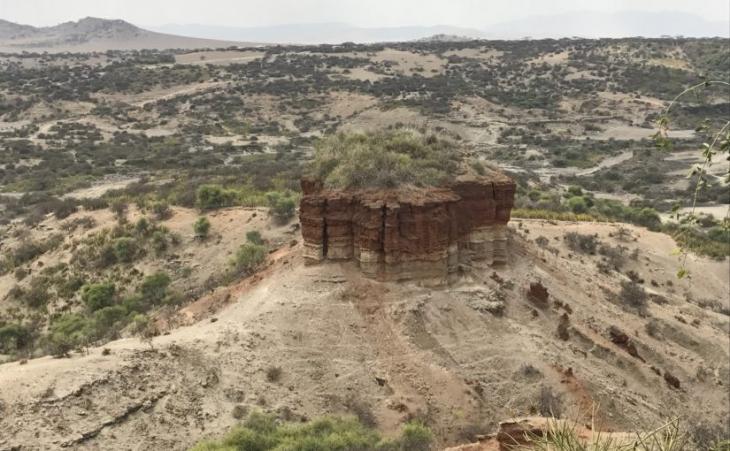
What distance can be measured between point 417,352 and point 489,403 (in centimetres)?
202

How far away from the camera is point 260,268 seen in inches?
779

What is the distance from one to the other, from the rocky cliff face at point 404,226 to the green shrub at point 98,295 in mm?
10491

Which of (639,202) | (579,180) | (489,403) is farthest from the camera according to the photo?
(579,180)

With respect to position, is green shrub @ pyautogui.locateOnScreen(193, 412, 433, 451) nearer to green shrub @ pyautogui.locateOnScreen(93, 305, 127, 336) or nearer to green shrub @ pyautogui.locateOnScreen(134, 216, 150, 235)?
green shrub @ pyautogui.locateOnScreen(93, 305, 127, 336)

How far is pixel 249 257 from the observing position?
2325 centimetres

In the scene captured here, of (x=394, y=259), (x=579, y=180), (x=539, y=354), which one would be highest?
(x=394, y=259)

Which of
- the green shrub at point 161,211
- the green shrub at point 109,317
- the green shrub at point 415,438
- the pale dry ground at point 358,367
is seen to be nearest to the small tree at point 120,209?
the green shrub at point 161,211

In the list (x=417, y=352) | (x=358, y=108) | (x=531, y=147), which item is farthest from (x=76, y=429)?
(x=358, y=108)

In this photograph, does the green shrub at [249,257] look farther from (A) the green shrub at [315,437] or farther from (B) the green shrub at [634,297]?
(B) the green shrub at [634,297]

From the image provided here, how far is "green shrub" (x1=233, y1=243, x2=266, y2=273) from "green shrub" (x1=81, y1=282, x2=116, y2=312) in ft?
15.7

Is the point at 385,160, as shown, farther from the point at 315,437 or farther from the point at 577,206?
the point at 577,206

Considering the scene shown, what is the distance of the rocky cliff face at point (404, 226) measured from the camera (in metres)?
16.2

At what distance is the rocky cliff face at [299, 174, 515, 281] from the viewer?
16.2 meters

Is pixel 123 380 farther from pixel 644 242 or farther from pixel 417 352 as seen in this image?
pixel 644 242
